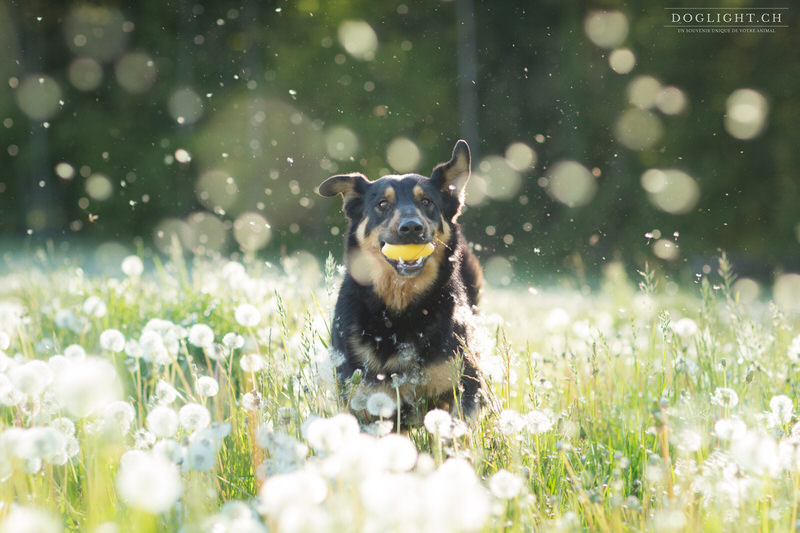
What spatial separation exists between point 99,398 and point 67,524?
0.82m

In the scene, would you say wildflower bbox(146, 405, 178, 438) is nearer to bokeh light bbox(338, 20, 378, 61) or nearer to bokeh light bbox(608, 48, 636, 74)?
bokeh light bbox(608, 48, 636, 74)

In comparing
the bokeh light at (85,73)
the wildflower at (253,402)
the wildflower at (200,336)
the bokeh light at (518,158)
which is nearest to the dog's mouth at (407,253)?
the wildflower at (200,336)

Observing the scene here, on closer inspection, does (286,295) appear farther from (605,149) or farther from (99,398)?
(605,149)

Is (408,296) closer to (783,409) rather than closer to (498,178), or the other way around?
(783,409)

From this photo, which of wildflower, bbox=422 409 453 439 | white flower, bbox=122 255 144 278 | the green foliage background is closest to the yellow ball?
wildflower, bbox=422 409 453 439

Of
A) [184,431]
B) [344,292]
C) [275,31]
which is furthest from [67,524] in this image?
[275,31]

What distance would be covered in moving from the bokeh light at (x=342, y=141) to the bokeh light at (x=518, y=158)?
4648 mm

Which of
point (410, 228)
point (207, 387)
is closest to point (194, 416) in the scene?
point (207, 387)

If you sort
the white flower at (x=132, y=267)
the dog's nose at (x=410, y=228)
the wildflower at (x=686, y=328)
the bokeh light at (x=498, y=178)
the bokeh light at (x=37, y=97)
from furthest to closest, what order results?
the bokeh light at (x=37, y=97), the bokeh light at (x=498, y=178), the white flower at (x=132, y=267), the wildflower at (x=686, y=328), the dog's nose at (x=410, y=228)

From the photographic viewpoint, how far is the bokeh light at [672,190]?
14977 mm

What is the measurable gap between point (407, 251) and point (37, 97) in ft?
76.7

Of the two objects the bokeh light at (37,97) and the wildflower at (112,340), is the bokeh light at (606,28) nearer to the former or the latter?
the wildflower at (112,340)

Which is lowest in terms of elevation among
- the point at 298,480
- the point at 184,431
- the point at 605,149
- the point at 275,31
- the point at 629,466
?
the point at 629,466

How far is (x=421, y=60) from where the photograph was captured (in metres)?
19.0
